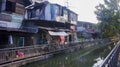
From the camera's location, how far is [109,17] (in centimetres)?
5850

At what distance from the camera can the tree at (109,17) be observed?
58469 mm

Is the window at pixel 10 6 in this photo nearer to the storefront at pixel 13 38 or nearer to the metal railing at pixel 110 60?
the storefront at pixel 13 38

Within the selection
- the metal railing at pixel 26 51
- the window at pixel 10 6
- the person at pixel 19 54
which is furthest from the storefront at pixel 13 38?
the person at pixel 19 54

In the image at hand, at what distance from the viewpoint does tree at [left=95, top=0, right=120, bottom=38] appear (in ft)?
192

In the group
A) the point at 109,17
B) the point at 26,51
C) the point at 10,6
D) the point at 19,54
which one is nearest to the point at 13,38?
the point at 10,6

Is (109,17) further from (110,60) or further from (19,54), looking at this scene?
(110,60)

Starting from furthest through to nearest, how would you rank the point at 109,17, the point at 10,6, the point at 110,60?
1. the point at 109,17
2. the point at 10,6
3. the point at 110,60

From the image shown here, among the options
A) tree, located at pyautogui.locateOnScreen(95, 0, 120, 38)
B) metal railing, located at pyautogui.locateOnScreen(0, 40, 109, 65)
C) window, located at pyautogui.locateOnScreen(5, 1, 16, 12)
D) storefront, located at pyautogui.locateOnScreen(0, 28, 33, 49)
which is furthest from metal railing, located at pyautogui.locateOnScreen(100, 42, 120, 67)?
tree, located at pyautogui.locateOnScreen(95, 0, 120, 38)

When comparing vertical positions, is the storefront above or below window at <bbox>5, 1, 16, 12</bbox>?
below

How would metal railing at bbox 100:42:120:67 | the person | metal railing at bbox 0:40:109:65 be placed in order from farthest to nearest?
the person < metal railing at bbox 0:40:109:65 < metal railing at bbox 100:42:120:67

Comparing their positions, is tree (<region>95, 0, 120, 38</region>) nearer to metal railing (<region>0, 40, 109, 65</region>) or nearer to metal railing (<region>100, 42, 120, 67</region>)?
metal railing (<region>0, 40, 109, 65</region>)

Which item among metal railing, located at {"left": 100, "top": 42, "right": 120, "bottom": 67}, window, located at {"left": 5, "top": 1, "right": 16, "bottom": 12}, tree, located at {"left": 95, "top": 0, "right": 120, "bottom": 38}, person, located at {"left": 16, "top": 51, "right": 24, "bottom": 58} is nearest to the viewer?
metal railing, located at {"left": 100, "top": 42, "right": 120, "bottom": 67}

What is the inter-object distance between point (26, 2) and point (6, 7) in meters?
4.27

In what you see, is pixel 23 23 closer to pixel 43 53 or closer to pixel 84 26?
pixel 43 53
